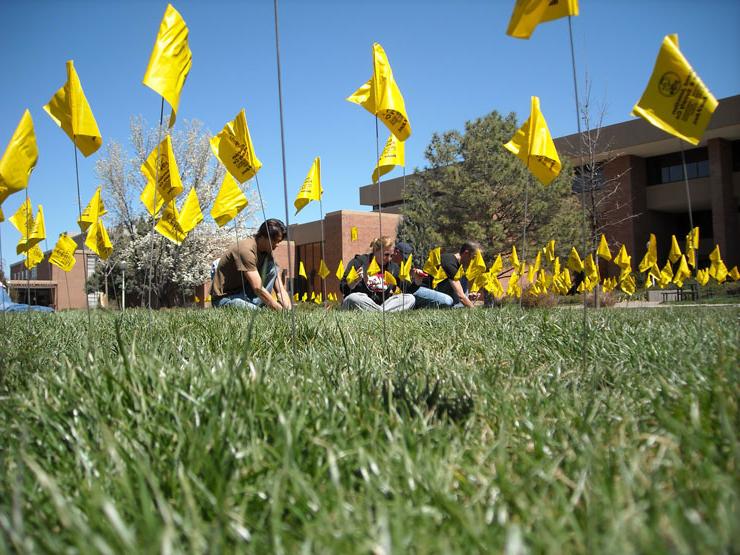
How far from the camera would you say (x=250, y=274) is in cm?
814

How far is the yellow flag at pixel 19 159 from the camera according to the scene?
3.42m

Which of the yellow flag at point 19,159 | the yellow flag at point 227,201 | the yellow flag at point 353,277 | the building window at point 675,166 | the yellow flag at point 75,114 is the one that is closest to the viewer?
the yellow flag at point 19,159

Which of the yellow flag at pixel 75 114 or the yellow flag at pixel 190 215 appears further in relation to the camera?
the yellow flag at pixel 190 215

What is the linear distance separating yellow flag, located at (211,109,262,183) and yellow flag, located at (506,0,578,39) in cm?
319

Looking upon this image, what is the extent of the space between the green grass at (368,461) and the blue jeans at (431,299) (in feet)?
25.8

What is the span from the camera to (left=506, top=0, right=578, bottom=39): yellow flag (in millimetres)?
2817

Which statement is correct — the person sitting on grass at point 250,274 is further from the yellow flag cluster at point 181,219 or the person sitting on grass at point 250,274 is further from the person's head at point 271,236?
the yellow flag cluster at point 181,219

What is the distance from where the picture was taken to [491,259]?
100ft

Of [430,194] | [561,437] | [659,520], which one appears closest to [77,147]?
[561,437]

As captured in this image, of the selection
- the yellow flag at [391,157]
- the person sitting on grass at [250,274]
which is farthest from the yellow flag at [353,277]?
the yellow flag at [391,157]

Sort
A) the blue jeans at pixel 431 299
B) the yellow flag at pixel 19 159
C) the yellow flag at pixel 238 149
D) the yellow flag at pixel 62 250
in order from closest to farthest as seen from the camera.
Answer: the yellow flag at pixel 19 159 → the yellow flag at pixel 238 149 → the blue jeans at pixel 431 299 → the yellow flag at pixel 62 250

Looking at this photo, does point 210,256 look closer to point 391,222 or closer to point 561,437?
point 391,222

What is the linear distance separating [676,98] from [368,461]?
7.52 feet

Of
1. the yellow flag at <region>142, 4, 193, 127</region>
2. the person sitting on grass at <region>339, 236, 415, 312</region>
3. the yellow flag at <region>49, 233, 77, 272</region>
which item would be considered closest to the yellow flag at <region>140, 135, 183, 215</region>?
the yellow flag at <region>142, 4, 193, 127</region>
